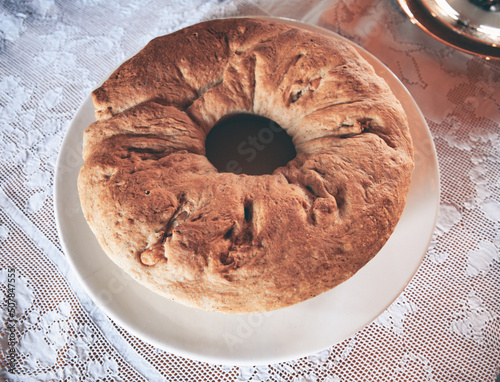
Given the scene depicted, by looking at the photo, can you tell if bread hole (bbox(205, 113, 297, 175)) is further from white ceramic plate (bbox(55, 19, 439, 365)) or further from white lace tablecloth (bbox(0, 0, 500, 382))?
white lace tablecloth (bbox(0, 0, 500, 382))

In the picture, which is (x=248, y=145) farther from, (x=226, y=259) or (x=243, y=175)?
(x=226, y=259)

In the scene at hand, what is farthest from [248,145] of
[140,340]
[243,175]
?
[140,340]

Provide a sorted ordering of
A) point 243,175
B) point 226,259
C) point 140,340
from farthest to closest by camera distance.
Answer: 1. point 140,340
2. point 243,175
3. point 226,259

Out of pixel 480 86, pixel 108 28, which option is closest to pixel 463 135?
pixel 480 86

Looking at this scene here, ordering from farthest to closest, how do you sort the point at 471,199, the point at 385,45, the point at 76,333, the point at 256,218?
the point at 385,45 → the point at 471,199 → the point at 76,333 → the point at 256,218

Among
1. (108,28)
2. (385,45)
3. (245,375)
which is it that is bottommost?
(245,375)

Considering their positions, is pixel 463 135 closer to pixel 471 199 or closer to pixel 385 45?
pixel 471 199

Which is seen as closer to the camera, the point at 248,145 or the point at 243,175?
the point at 243,175
